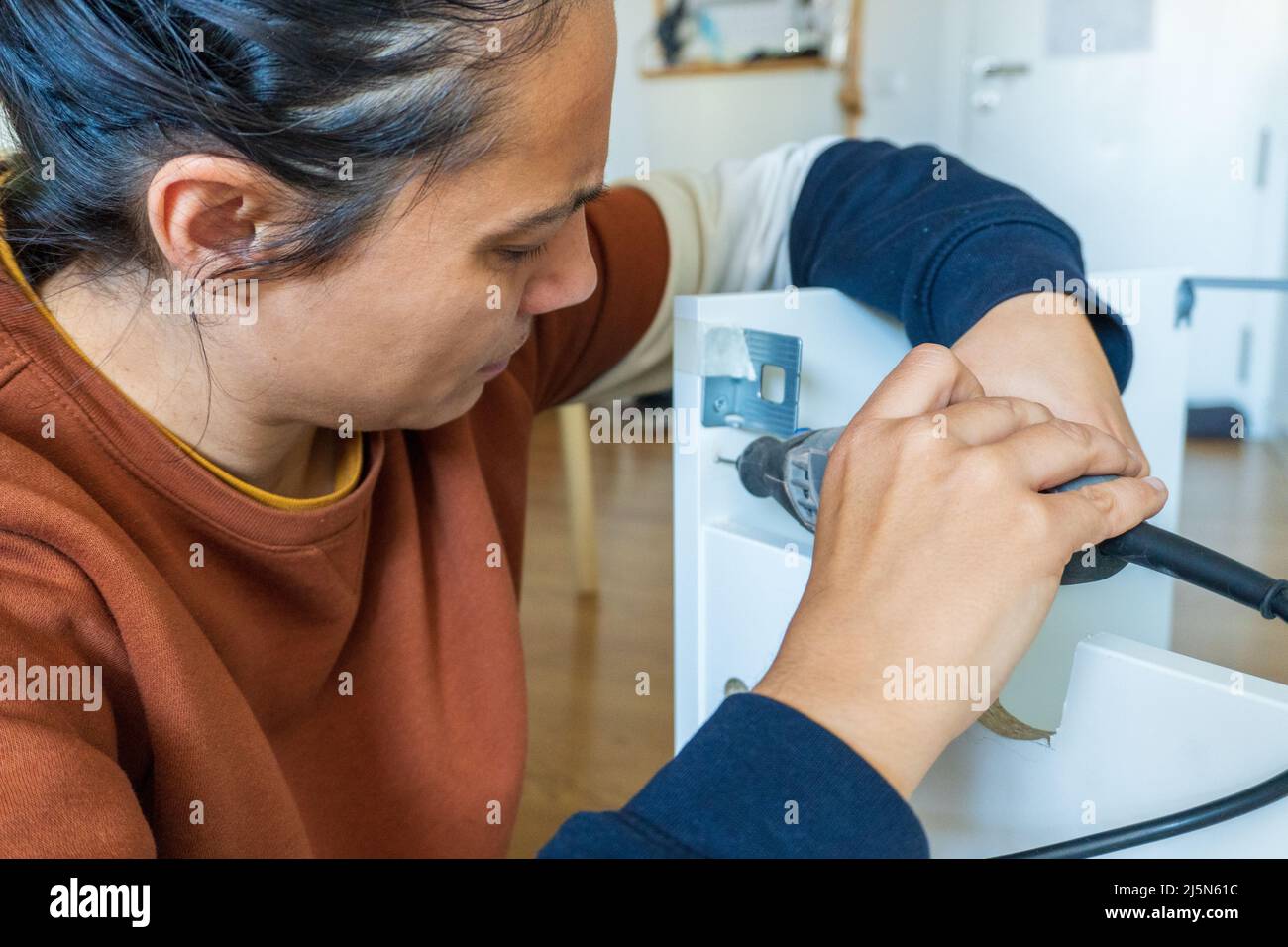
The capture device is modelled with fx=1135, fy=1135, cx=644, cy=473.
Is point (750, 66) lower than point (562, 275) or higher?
higher

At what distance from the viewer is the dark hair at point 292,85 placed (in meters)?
0.42

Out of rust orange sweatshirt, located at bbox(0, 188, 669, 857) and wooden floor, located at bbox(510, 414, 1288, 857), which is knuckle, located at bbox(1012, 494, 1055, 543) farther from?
rust orange sweatshirt, located at bbox(0, 188, 669, 857)

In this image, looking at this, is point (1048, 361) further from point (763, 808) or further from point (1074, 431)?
point (763, 808)

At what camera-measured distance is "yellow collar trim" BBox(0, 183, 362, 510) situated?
A: 50 centimetres

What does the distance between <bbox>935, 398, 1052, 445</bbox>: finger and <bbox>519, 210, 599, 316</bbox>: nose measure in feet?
0.62

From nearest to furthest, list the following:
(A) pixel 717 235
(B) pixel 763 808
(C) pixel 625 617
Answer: (B) pixel 763 808, (A) pixel 717 235, (C) pixel 625 617

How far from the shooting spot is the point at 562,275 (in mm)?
525

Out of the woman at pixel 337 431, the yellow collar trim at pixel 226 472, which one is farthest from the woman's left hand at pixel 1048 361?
the yellow collar trim at pixel 226 472

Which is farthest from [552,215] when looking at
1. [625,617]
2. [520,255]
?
[625,617]

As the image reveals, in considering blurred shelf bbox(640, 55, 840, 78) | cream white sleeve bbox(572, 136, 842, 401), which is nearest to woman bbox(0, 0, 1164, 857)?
cream white sleeve bbox(572, 136, 842, 401)

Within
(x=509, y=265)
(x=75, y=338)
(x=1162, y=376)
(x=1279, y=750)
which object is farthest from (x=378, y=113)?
(x=1162, y=376)

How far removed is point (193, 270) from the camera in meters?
0.48

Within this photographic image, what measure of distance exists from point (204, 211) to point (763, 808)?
0.32 meters
